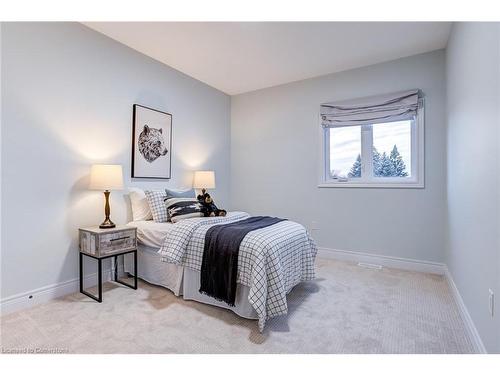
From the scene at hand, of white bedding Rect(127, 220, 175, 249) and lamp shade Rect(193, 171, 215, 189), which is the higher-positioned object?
lamp shade Rect(193, 171, 215, 189)

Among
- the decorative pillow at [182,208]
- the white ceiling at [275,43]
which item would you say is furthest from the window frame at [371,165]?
the decorative pillow at [182,208]

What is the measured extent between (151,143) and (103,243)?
1.38 m

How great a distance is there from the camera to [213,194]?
14.1 ft

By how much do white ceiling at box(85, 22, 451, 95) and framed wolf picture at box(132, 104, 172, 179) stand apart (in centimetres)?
72

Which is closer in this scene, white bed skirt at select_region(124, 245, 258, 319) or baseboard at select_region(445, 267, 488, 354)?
baseboard at select_region(445, 267, 488, 354)

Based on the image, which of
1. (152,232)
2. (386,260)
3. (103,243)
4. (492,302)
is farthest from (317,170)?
(103,243)

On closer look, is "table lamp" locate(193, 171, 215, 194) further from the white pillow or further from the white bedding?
the white bedding

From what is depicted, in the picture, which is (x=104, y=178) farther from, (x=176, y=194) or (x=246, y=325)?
(x=246, y=325)

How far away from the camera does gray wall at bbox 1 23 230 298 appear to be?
2109 mm

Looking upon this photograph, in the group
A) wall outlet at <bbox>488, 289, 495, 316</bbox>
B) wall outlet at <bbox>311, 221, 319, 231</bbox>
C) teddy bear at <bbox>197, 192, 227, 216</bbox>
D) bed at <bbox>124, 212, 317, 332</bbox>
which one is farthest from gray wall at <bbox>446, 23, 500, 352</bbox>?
teddy bear at <bbox>197, 192, 227, 216</bbox>

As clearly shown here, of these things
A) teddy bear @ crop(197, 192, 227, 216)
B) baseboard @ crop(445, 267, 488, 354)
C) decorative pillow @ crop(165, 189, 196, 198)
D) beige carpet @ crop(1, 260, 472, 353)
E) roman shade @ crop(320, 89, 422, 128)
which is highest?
roman shade @ crop(320, 89, 422, 128)

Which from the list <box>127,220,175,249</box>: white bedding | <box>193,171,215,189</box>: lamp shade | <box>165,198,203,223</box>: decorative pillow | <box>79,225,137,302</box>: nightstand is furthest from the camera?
<box>193,171,215,189</box>: lamp shade

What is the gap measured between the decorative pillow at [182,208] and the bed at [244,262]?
0.53 ft

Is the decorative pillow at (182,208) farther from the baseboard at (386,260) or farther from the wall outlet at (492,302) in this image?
the wall outlet at (492,302)
